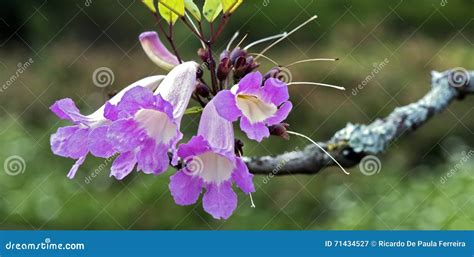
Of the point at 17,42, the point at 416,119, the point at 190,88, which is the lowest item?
the point at 17,42

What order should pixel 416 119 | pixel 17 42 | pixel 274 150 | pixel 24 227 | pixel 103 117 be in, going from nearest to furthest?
pixel 103 117
pixel 416 119
pixel 24 227
pixel 274 150
pixel 17 42

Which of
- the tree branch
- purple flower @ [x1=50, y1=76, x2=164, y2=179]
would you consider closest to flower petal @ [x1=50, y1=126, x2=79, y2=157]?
purple flower @ [x1=50, y1=76, x2=164, y2=179]

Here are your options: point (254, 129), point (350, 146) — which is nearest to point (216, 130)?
point (254, 129)

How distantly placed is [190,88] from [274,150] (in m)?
2.33

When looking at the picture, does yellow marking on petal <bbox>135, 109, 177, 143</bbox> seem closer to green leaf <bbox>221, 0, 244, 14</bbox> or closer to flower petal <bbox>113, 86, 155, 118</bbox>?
flower petal <bbox>113, 86, 155, 118</bbox>

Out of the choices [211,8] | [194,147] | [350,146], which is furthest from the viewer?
[350,146]

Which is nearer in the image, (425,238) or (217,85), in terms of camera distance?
(217,85)

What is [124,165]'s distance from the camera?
0.85 m

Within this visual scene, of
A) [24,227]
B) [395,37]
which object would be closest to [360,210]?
[24,227]

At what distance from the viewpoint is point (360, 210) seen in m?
2.77

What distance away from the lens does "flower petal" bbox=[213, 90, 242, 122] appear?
81 cm

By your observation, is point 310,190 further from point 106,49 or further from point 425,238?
point 106,49

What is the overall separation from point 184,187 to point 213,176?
0.13ft

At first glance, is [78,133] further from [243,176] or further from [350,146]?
[350,146]
